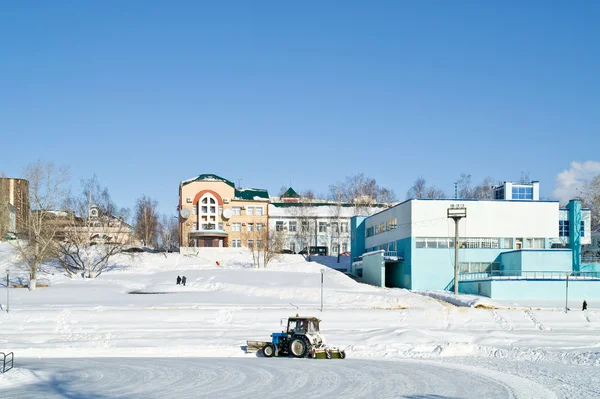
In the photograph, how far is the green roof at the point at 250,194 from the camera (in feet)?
352

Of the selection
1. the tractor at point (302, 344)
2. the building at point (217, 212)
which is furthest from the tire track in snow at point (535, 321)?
the building at point (217, 212)

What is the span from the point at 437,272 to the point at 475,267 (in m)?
3.59

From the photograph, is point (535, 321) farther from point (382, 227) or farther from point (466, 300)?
point (382, 227)

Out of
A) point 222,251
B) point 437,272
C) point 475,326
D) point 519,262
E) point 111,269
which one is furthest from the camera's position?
point 222,251

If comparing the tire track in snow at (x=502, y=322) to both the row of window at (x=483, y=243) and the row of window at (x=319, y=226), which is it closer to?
the row of window at (x=483, y=243)

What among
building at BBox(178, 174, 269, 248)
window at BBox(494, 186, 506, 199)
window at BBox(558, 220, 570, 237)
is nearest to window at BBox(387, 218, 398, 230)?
window at BBox(494, 186, 506, 199)

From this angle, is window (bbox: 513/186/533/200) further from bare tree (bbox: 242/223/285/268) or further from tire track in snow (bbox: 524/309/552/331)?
bare tree (bbox: 242/223/285/268)

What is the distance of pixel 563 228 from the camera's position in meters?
66.9

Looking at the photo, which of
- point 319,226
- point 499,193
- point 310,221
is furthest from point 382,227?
point 319,226

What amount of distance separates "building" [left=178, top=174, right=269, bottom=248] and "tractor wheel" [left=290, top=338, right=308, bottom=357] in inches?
2738

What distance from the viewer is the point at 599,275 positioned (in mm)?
60156

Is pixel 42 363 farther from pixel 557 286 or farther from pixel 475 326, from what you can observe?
pixel 557 286

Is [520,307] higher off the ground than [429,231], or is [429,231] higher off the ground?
[429,231]

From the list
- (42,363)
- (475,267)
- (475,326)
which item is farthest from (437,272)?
(42,363)
